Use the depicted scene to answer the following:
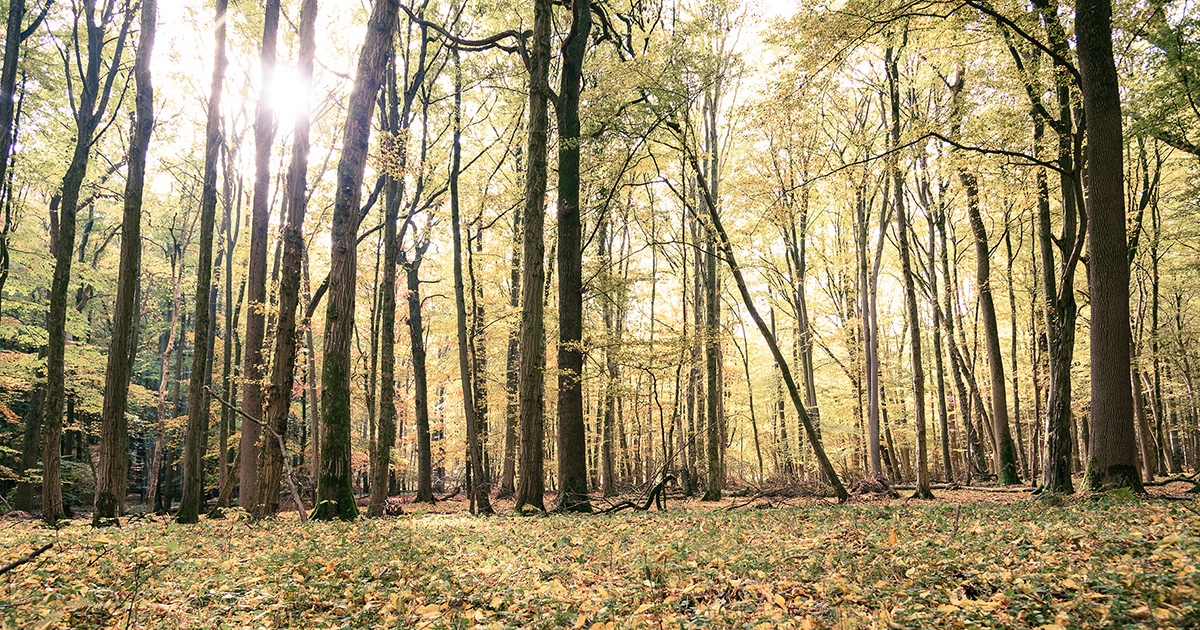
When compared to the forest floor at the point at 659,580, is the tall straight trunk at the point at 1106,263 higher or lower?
higher

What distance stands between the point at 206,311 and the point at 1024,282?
72.3 feet

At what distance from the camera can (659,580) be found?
386 centimetres

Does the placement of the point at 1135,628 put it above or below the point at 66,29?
below

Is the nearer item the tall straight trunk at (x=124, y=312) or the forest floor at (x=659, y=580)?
the forest floor at (x=659, y=580)

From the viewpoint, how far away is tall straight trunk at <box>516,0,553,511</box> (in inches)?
370

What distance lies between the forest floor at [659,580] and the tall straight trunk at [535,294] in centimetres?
346

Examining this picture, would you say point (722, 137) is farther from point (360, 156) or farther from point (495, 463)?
point (495, 463)

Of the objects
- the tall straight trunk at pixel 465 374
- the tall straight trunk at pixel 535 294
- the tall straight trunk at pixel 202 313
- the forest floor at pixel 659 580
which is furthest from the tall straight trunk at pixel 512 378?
the forest floor at pixel 659 580

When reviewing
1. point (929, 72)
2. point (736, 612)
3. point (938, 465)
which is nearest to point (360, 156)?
point (736, 612)

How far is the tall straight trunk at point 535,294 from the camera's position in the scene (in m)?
9.40

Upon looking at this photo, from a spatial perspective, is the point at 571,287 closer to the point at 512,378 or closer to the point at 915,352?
the point at 915,352

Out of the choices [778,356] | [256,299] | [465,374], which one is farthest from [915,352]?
[256,299]

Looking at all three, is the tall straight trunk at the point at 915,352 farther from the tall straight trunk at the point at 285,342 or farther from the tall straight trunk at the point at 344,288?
the tall straight trunk at the point at 285,342

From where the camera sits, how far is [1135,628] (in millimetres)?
2348
